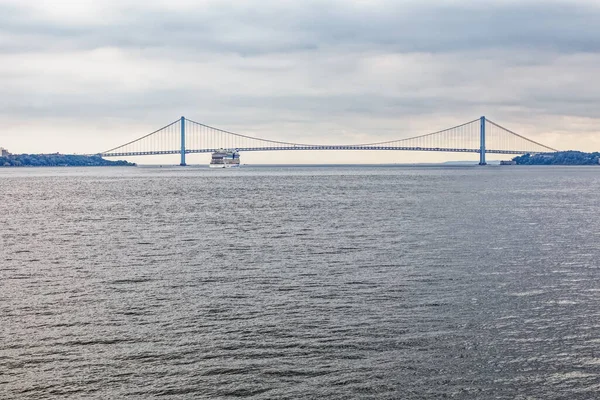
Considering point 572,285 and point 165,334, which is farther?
point 572,285

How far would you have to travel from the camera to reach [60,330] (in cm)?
1579

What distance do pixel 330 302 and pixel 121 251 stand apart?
12.5 m

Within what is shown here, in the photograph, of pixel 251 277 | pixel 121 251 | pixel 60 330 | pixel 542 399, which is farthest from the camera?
pixel 121 251

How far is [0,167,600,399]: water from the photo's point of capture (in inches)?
497

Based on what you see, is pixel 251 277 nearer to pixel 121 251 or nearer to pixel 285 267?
pixel 285 267

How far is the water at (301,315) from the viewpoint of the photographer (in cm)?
1262

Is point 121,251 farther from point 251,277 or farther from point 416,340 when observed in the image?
point 416,340

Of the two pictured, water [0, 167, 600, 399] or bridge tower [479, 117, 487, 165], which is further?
bridge tower [479, 117, 487, 165]

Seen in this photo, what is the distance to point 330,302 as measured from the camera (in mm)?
18141

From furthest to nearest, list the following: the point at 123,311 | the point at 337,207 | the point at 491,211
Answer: the point at 337,207 → the point at 491,211 → the point at 123,311

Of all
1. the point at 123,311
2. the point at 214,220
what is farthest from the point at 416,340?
the point at 214,220

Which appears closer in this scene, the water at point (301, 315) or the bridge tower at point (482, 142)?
the water at point (301, 315)

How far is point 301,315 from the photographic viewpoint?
1677 centimetres

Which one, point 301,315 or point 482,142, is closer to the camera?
point 301,315
